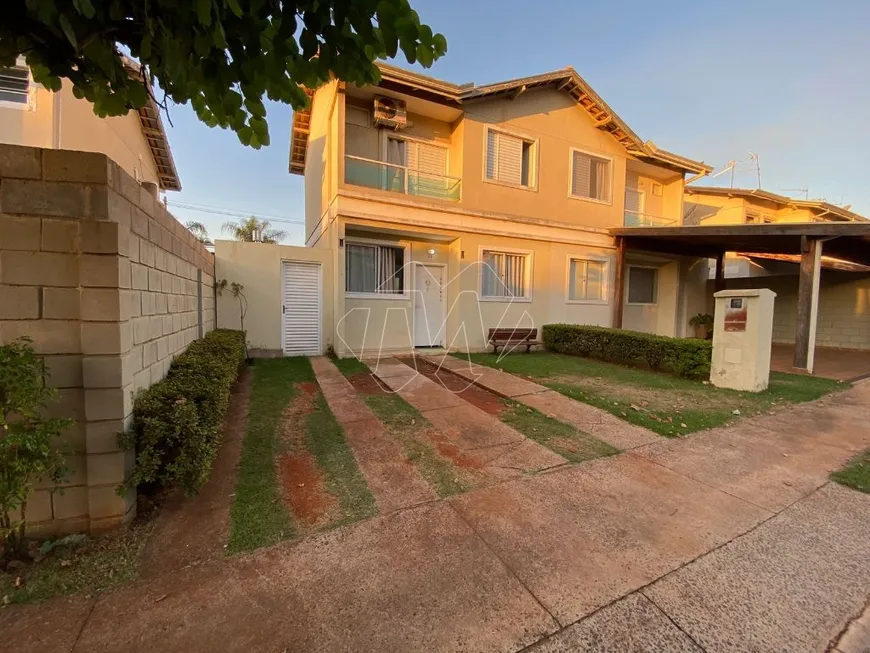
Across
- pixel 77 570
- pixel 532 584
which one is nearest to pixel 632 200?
pixel 532 584

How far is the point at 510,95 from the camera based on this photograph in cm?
1034

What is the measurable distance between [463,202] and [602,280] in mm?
5702

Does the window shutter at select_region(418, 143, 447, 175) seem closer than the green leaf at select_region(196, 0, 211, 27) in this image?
No

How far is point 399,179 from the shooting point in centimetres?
967

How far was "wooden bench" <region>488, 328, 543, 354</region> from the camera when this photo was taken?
1044cm

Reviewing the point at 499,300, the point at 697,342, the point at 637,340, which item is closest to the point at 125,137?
the point at 499,300

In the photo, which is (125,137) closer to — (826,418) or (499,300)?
(499,300)

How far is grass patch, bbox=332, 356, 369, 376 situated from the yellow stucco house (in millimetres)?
396

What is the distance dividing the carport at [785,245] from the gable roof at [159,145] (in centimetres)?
1450

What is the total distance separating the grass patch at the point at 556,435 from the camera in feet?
13.0

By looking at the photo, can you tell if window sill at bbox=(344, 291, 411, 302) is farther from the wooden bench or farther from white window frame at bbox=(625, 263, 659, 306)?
white window frame at bbox=(625, 263, 659, 306)

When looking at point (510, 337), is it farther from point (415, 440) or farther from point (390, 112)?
point (415, 440)

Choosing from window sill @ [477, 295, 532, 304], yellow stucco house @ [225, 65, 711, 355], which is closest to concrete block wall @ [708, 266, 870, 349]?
yellow stucco house @ [225, 65, 711, 355]
